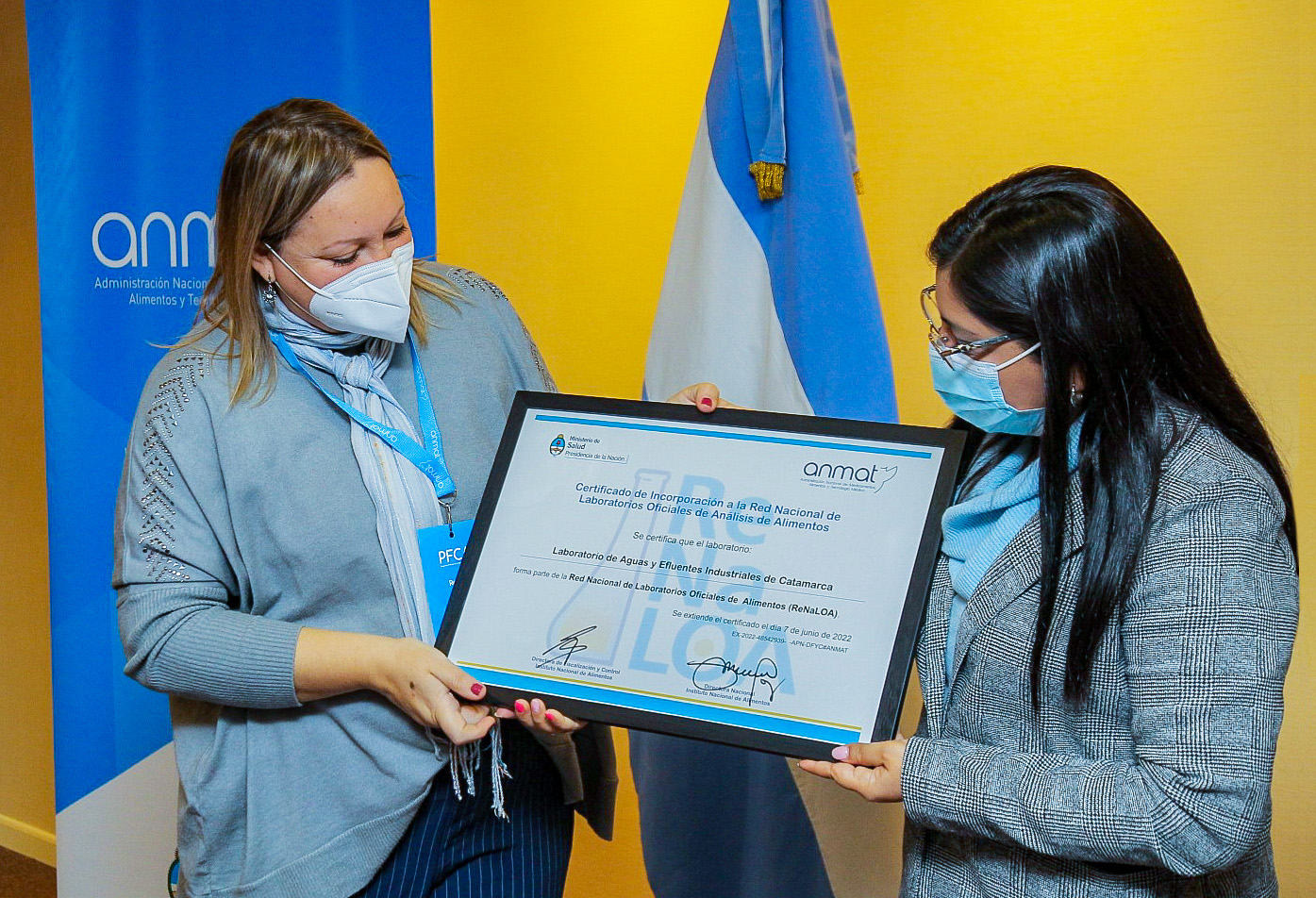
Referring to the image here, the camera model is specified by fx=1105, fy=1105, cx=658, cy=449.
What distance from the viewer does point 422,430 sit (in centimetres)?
151

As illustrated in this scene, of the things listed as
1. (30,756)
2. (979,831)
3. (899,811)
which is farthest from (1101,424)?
(30,756)

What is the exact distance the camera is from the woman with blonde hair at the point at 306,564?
1.35 meters

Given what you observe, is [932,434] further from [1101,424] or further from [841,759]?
[841,759]

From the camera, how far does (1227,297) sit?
2238mm

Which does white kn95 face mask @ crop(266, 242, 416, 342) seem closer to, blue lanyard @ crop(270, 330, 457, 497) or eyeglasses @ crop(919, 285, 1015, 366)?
blue lanyard @ crop(270, 330, 457, 497)

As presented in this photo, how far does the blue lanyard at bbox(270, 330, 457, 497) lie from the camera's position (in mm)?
1430

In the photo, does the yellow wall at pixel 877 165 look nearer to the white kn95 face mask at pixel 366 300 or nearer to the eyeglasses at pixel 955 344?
the eyeglasses at pixel 955 344

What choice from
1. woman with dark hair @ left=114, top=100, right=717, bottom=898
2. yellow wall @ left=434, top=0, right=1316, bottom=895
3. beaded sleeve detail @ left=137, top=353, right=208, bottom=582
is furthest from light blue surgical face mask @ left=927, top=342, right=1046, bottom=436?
yellow wall @ left=434, top=0, right=1316, bottom=895

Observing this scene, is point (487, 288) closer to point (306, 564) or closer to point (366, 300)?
point (366, 300)

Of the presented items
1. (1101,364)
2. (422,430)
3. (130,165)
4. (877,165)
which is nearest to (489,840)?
(422,430)

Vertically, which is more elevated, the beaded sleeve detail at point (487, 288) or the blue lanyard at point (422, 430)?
the beaded sleeve detail at point (487, 288)
